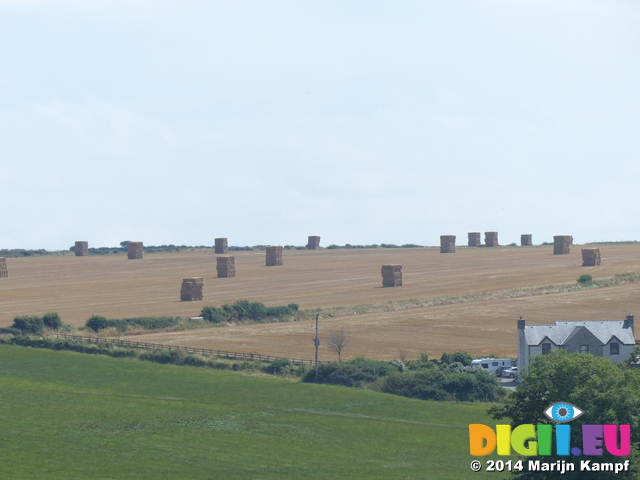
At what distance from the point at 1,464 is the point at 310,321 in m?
42.7

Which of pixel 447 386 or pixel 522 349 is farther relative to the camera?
pixel 522 349

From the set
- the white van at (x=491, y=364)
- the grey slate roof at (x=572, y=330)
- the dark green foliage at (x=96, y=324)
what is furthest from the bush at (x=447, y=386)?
the dark green foliage at (x=96, y=324)

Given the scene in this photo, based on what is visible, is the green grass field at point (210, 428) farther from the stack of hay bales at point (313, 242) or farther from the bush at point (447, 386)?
the stack of hay bales at point (313, 242)

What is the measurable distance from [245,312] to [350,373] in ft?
79.3

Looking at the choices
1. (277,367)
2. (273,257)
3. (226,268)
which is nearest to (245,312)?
(277,367)

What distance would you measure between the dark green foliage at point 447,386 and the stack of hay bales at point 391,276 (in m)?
46.1

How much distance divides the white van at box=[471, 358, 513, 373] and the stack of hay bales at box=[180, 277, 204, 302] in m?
36.3

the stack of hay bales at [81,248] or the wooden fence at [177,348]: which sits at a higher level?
the stack of hay bales at [81,248]

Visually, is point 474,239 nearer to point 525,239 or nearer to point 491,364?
point 525,239

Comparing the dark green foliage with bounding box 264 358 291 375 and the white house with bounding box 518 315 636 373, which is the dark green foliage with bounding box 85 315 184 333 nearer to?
the dark green foliage with bounding box 264 358 291 375

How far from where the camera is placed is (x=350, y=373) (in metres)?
52.8

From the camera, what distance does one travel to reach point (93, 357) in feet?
194

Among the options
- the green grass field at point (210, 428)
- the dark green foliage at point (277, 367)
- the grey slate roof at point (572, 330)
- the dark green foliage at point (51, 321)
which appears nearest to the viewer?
the green grass field at point (210, 428)

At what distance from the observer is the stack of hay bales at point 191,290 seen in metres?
85.4
